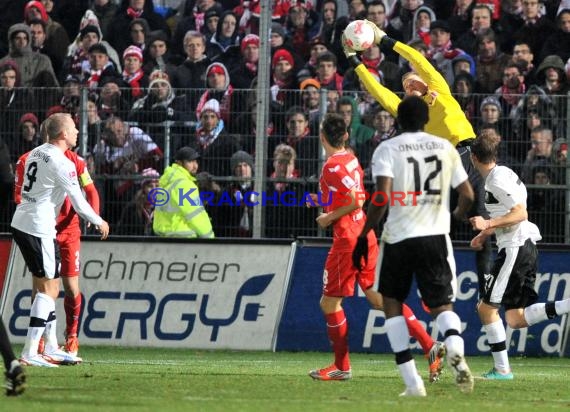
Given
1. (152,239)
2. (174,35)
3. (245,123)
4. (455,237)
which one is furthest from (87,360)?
(174,35)

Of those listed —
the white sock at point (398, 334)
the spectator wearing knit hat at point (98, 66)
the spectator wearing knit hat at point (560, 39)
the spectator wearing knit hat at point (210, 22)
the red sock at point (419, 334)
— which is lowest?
the red sock at point (419, 334)

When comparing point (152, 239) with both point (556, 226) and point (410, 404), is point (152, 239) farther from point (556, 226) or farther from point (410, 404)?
point (410, 404)

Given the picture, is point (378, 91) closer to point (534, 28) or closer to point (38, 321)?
point (38, 321)

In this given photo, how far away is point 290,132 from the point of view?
1483 centimetres

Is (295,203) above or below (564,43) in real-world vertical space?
below

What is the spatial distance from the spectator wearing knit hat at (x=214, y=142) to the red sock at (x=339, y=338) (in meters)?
4.56

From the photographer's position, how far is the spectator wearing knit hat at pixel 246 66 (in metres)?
16.8

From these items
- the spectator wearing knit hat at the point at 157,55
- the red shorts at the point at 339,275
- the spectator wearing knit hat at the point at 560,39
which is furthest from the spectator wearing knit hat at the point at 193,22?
the red shorts at the point at 339,275

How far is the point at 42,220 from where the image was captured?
37.3ft

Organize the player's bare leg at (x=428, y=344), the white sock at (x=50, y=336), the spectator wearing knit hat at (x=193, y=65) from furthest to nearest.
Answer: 1. the spectator wearing knit hat at (x=193, y=65)
2. the white sock at (x=50, y=336)
3. the player's bare leg at (x=428, y=344)

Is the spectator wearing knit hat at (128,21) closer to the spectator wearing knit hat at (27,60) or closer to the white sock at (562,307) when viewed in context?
the spectator wearing knit hat at (27,60)

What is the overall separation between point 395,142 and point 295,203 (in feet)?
19.9

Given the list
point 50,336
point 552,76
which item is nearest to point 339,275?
point 50,336

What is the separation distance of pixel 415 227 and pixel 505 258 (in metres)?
3.10
